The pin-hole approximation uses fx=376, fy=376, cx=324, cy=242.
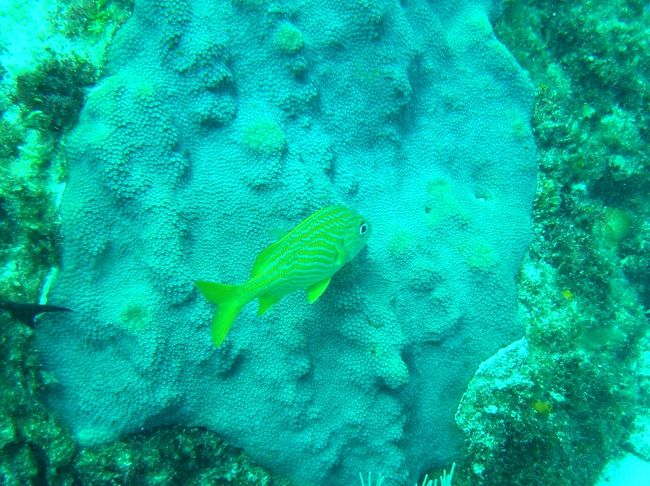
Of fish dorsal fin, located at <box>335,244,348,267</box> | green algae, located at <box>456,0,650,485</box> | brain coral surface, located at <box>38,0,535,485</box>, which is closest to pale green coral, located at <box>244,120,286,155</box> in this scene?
brain coral surface, located at <box>38,0,535,485</box>

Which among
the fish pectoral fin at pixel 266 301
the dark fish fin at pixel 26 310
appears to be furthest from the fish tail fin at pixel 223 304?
the dark fish fin at pixel 26 310

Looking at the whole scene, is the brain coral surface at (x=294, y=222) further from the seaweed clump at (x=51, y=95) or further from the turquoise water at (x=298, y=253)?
the seaweed clump at (x=51, y=95)

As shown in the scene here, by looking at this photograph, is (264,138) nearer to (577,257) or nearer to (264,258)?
(264,258)

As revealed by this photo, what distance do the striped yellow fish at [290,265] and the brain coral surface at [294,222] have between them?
602 mm

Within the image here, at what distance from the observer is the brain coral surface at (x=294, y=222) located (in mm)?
2670

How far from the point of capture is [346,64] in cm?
337

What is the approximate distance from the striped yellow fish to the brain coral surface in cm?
60

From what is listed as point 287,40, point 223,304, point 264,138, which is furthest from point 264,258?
point 287,40

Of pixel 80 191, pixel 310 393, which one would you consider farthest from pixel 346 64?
pixel 310 393

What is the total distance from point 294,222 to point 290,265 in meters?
0.74

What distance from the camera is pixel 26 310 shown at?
2.42 meters

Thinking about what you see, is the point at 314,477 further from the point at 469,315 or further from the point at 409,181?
the point at 409,181

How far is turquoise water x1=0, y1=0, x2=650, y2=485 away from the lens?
2.64 m

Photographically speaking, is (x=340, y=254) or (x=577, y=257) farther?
(x=577, y=257)
